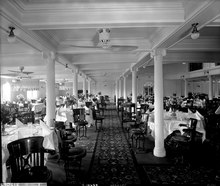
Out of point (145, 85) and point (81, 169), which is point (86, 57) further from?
point (145, 85)

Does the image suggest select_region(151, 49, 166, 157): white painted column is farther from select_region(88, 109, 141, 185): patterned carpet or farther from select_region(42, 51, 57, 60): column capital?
select_region(42, 51, 57, 60): column capital

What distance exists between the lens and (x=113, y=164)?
12.6ft

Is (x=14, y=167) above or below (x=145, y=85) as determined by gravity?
below

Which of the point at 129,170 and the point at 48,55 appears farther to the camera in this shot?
the point at 48,55

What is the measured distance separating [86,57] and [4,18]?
5325 mm

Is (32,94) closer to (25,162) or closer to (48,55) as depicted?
(48,55)

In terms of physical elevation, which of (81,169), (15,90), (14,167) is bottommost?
(81,169)

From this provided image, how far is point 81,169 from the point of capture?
3668mm

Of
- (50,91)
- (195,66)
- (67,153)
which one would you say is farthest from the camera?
(195,66)

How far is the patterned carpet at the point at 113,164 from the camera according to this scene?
10.6 ft

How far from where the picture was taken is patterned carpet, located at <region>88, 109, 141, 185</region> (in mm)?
3219

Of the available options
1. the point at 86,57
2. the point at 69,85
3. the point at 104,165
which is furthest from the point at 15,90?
the point at 104,165

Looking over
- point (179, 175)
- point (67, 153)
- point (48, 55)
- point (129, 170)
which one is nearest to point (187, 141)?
point (179, 175)

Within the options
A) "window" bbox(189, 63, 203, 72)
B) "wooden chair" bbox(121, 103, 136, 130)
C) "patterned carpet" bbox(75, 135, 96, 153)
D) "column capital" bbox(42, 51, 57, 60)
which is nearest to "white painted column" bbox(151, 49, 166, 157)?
"patterned carpet" bbox(75, 135, 96, 153)
